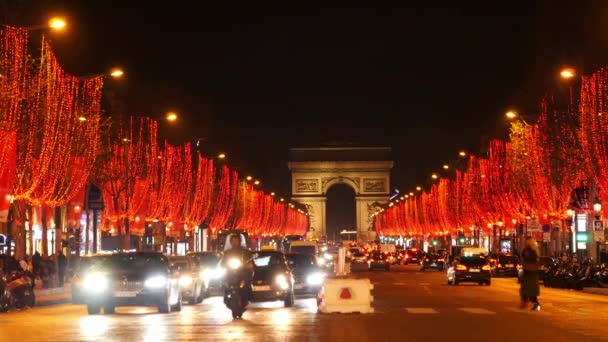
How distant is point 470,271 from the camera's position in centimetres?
5806

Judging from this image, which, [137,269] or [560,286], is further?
[560,286]

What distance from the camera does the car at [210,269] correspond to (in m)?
45.4

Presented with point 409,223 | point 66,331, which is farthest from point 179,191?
point 409,223

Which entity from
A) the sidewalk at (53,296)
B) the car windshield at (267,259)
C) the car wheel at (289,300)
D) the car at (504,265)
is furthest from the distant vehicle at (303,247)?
the car wheel at (289,300)

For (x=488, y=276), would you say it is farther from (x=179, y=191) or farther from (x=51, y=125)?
(x=179, y=191)

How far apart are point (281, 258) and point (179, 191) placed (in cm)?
4793

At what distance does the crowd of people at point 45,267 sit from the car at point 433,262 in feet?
128

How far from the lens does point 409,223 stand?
7259 inches

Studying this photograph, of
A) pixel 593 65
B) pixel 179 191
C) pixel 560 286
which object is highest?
pixel 593 65

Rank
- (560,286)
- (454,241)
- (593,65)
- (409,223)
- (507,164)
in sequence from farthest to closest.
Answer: (409,223)
(454,241)
(507,164)
(593,65)
(560,286)

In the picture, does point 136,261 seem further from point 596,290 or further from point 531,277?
point 596,290

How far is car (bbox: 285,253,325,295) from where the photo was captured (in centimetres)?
4306

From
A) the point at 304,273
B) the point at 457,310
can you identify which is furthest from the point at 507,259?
the point at 457,310

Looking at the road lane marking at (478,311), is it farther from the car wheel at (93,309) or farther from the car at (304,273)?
the car at (304,273)
